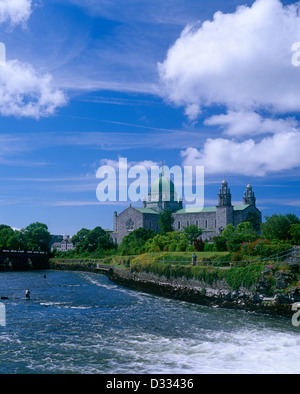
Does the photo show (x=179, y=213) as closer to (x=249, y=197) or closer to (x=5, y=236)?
(x=249, y=197)

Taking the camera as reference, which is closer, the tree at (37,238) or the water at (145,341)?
the water at (145,341)

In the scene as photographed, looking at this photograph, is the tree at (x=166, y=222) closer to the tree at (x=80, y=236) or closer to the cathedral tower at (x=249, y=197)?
the cathedral tower at (x=249, y=197)

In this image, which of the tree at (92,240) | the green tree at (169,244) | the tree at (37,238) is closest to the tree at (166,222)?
the tree at (92,240)

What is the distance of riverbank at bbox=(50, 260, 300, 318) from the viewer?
29.8 meters

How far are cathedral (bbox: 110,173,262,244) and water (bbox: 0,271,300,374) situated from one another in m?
64.7

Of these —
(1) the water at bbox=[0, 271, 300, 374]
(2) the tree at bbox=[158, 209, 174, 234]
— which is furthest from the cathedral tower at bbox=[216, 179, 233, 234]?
(1) the water at bbox=[0, 271, 300, 374]

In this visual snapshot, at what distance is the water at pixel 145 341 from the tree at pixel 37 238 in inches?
3737

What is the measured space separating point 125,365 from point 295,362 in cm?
766

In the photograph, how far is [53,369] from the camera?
56.6 feet

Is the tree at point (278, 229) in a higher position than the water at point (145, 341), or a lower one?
higher

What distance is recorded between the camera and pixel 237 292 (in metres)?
34.0

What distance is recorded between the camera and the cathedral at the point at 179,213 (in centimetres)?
10419
